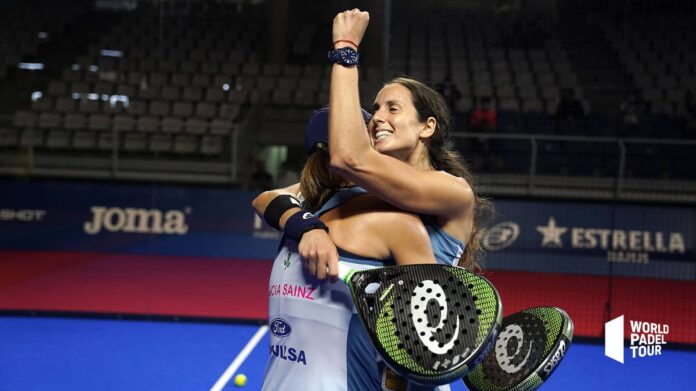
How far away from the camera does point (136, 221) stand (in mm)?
9617

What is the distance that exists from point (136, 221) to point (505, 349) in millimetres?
7854

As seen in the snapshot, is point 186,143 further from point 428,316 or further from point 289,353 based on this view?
point 428,316

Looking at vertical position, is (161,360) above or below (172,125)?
below

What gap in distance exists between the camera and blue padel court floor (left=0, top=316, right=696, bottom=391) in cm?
527

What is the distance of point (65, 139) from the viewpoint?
10672 millimetres

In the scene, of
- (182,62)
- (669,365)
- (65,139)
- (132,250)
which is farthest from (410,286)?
(65,139)

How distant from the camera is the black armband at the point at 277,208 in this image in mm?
2402

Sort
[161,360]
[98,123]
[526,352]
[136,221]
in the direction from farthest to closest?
[98,123] → [136,221] → [161,360] → [526,352]

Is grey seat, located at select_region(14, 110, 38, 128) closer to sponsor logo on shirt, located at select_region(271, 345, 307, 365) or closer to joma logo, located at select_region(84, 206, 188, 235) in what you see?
joma logo, located at select_region(84, 206, 188, 235)

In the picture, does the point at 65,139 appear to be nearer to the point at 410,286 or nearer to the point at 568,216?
the point at 568,216

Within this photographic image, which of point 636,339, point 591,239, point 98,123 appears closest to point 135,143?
point 98,123

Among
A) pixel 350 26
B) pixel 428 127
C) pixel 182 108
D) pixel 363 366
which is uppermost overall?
pixel 182 108

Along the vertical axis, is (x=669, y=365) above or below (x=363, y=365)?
below

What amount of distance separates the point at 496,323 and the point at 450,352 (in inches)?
4.9
